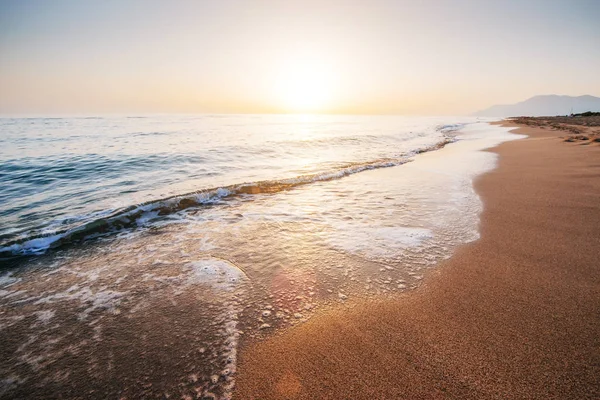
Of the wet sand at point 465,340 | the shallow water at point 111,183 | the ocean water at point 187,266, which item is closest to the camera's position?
the wet sand at point 465,340

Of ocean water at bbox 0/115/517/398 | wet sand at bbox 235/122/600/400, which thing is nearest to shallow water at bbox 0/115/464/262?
ocean water at bbox 0/115/517/398

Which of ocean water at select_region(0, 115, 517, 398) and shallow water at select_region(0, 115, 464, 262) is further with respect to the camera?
shallow water at select_region(0, 115, 464, 262)

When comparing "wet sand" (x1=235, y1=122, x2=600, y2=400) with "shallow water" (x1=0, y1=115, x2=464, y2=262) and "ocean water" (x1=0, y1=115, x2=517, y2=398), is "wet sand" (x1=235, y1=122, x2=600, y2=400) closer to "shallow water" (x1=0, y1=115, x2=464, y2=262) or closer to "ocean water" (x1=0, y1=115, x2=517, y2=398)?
"ocean water" (x1=0, y1=115, x2=517, y2=398)

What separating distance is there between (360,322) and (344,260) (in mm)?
1409

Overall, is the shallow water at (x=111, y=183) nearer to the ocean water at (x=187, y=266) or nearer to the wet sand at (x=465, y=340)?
the ocean water at (x=187, y=266)

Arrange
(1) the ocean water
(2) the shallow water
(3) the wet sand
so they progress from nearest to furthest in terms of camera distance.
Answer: (3) the wet sand → (1) the ocean water → (2) the shallow water

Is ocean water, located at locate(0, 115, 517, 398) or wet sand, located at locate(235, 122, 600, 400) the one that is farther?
ocean water, located at locate(0, 115, 517, 398)

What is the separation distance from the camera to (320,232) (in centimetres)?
537

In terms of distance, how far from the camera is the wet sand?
6.77 feet

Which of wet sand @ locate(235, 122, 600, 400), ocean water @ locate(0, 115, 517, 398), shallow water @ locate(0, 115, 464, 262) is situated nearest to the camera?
wet sand @ locate(235, 122, 600, 400)

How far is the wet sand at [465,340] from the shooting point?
2.06 metres

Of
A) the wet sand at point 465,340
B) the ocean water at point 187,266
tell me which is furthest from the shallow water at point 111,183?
the wet sand at point 465,340

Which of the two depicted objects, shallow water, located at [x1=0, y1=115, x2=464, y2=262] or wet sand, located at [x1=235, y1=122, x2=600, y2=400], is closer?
wet sand, located at [x1=235, y1=122, x2=600, y2=400]

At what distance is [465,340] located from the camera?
2.47 meters
